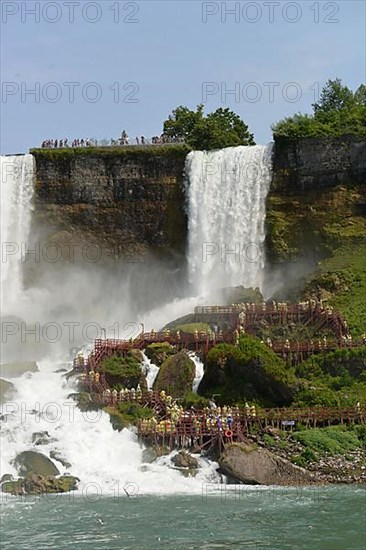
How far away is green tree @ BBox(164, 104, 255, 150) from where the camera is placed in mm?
63344

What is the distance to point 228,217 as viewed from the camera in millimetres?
50312

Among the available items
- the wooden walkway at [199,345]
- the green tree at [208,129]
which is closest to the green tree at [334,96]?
the green tree at [208,129]

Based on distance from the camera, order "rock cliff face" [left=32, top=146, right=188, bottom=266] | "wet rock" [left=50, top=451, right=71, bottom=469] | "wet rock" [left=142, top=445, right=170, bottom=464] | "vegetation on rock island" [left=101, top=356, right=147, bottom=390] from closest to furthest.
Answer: "wet rock" [left=50, top=451, right=71, bottom=469] → "wet rock" [left=142, top=445, right=170, bottom=464] → "vegetation on rock island" [left=101, top=356, right=147, bottom=390] → "rock cliff face" [left=32, top=146, right=188, bottom=266]

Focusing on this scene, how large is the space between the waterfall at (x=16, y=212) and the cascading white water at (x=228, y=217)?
34.8ft

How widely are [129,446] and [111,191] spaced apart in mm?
25344

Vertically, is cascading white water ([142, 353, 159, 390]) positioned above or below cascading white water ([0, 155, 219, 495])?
above

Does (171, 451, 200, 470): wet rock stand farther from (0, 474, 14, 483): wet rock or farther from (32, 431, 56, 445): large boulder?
(0, 474, 14, 483): wet rock

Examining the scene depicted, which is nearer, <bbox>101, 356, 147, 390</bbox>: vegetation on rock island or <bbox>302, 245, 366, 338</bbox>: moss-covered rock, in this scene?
<bbox>101, 356, 147, 390</bbox>: vegetation on rock island

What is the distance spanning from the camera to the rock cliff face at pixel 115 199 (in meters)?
Answer: 52.4

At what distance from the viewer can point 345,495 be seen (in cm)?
2498

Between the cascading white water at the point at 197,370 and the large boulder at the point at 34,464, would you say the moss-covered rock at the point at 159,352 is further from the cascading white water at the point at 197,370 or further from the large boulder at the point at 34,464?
the large boulder at the point at 34,464

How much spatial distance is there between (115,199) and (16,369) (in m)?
17.0

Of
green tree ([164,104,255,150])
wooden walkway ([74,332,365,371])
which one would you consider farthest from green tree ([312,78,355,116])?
wooden walkway ([74,332,365,371])

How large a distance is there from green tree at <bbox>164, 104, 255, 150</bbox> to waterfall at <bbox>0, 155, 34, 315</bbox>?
14.1m
